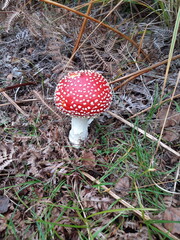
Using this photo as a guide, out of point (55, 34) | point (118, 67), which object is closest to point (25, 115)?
point (55, 34)

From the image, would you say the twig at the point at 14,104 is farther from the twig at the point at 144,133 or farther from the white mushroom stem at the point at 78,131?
the twig at the point at 144,133

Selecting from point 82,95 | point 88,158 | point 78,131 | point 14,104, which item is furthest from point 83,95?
point 14,104

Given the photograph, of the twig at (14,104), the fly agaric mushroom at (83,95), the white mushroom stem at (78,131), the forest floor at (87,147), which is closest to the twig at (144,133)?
the forest floor at (87,147)

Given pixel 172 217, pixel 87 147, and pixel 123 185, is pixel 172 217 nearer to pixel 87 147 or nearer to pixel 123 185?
pixel 123 185

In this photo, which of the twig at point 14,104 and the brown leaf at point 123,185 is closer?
the brown leaf at point 123,185

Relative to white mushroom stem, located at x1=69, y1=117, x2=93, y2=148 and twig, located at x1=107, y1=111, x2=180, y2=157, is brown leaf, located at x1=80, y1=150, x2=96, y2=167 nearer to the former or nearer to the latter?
white mushroom stem, located at x1=69, y1=117, x2=93, y2=148

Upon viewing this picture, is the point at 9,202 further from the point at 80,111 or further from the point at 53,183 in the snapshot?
the point at 80,111
